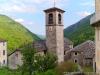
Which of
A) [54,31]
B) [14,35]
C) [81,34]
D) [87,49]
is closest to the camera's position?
[87,49]

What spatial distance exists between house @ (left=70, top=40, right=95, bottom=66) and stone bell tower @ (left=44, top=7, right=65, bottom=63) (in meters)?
3.81

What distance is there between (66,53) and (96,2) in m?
61.9

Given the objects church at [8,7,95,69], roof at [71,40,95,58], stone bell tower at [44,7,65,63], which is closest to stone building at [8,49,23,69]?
church at [8,7,95,69]

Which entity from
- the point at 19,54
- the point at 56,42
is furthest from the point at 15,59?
the point at 56,42

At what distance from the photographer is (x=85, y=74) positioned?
49.2ft

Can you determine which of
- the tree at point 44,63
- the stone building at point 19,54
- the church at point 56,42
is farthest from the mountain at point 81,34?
the tree at point 44,63

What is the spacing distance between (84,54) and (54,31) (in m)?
6.45

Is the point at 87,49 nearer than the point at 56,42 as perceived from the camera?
No

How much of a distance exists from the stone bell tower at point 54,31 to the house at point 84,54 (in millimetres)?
3807

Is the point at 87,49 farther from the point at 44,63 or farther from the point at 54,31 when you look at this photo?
the point at 44,63

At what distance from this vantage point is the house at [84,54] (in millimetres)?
66162

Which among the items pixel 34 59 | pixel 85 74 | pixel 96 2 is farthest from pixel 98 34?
pixel 34 59

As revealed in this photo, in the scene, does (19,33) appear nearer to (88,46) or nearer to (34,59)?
Answer: (88,46)

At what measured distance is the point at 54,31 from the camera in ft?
225
